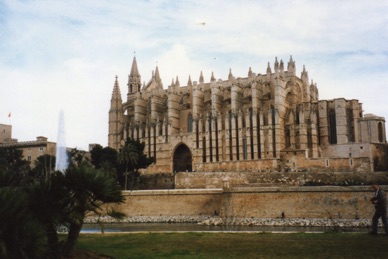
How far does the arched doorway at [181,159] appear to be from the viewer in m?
58.4

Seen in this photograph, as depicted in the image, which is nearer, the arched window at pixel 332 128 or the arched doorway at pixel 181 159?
the arched window at pixel 332 128

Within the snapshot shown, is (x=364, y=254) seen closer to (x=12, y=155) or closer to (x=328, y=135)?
(x=328, y=135)

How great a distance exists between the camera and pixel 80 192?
36.8 feet

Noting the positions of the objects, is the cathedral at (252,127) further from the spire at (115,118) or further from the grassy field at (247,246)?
the grassy field at (247,246)

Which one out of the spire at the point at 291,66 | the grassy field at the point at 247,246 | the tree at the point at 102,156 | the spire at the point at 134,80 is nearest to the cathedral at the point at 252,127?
the spire at the point at 291,66

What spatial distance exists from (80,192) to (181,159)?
156 feet

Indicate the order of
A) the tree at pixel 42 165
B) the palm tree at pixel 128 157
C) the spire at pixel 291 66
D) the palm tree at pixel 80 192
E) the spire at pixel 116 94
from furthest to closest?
the spire at pixel 116 94 → the spire at pixel 291 66 → the tree at pixel 42 165 → the palm tree at pixel 128 157 → the palm tree at pixel 80 192

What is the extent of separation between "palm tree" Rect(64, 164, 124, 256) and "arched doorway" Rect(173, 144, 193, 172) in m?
46.8

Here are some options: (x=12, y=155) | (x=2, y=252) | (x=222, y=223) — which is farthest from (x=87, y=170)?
(x=12, y=155)

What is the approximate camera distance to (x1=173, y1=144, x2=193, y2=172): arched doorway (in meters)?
58.4

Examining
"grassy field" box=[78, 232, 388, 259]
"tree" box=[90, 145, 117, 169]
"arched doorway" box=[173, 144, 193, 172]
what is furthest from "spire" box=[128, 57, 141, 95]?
"grassy field" box=[78, 232, 388, 259]

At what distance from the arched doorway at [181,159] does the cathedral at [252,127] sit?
12 cm

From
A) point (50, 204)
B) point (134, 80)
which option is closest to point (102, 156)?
point (134, 80)

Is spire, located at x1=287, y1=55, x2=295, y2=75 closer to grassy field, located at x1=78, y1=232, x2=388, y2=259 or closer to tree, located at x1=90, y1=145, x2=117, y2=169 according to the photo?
tree, located at x1=90, y1=145, x2=117, y2=169
